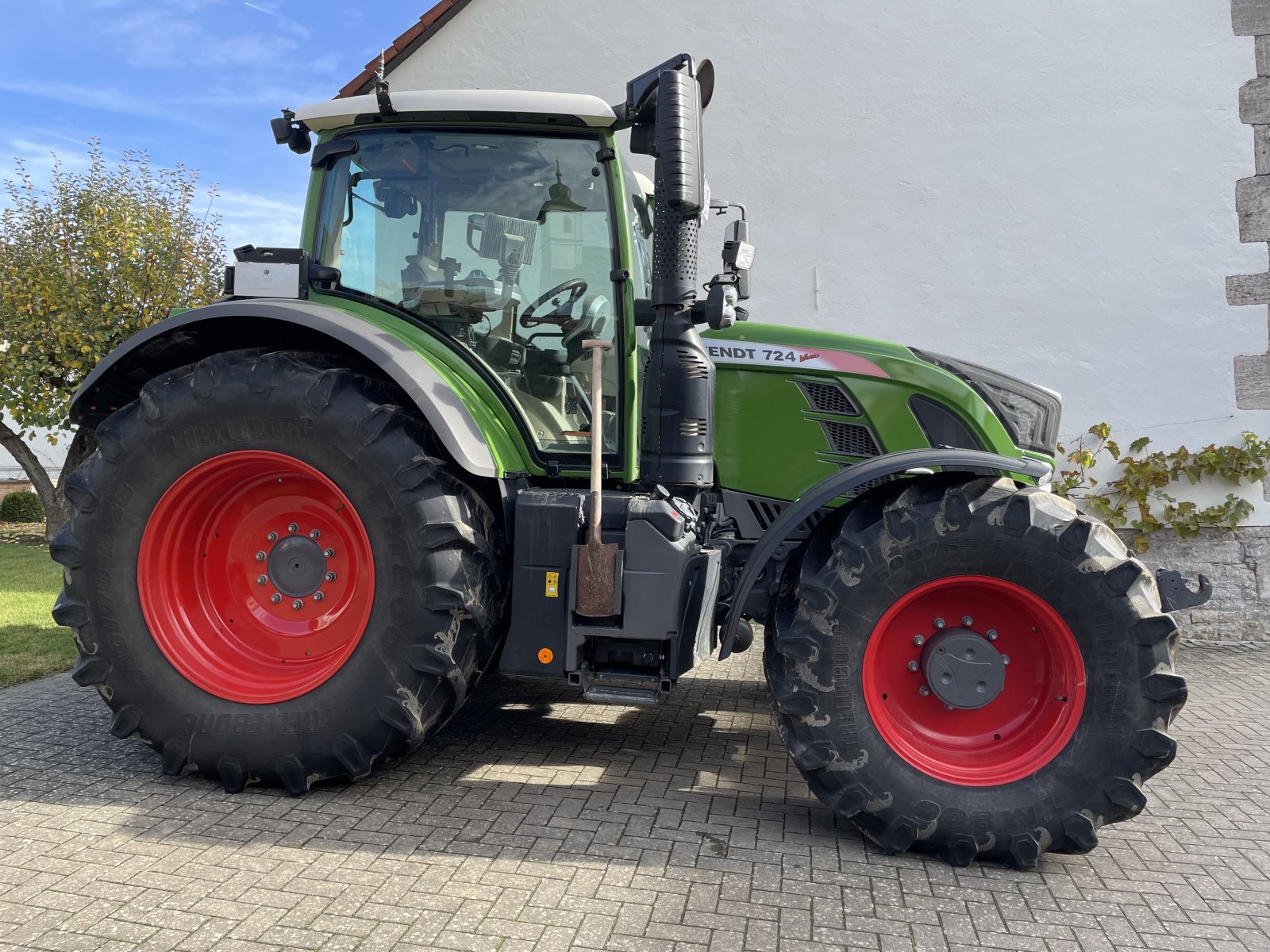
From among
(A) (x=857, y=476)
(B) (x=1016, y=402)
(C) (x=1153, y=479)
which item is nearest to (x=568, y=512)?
(A) (x=857, y=476)

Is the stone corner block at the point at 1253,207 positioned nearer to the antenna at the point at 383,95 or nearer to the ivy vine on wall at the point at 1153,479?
the ivy vine on wall at the point at 1153,479

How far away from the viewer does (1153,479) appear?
6.02 metres

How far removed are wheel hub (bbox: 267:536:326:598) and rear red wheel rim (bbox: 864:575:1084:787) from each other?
1.94 metres

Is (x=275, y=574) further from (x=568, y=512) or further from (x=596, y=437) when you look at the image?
(x=596, y=437)

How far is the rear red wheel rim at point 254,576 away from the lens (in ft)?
9.93

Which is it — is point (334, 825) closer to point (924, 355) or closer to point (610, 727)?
point (610, 727)

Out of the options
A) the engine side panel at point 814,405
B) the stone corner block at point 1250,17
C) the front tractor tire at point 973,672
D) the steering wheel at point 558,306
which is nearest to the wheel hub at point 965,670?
the front tractor tire at point 973,672

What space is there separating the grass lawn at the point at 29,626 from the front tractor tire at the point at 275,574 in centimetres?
216

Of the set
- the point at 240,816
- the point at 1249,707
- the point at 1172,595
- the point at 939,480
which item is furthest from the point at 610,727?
the point at 1249,707

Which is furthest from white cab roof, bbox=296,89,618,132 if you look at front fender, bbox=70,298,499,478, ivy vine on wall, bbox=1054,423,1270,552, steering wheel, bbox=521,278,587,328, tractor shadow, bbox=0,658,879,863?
ivy vine on wall, bbox=1054,423,1270,552

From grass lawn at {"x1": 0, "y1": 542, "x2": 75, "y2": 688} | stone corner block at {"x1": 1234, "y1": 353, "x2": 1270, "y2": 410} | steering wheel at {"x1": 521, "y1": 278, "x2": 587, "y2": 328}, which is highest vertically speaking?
stone corner block at {"x1": 1234, "y1": 353, "x2": 1270, "y2": 410}

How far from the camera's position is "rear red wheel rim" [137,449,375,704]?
3027mm

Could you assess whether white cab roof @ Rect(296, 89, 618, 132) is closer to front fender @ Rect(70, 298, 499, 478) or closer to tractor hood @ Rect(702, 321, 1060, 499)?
front fender @ Rect(70, 298, 499, 478)

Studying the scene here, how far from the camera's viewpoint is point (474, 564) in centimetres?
287
